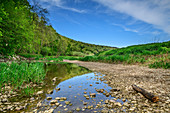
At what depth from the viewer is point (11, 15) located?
476 inches

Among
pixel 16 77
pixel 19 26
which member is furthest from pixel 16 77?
pixel 19 26

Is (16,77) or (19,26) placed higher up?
(19,26)

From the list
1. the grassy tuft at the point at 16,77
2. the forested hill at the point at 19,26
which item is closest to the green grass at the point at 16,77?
the grassy tuft at the point at 16,77

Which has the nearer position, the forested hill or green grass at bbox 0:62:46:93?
green grass at bbox 0:62:46:93

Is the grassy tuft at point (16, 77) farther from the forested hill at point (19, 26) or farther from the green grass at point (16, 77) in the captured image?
the forested hill at point (19, 26)

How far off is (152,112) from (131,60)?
40.6 feet

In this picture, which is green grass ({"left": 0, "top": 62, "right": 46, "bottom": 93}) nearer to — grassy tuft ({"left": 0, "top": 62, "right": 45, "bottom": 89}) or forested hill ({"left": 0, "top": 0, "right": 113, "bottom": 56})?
grassy tuft ({"left": 0, "top": 62, "right": 45, "bottom": 89})

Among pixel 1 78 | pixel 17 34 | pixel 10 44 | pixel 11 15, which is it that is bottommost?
pixel 1 78

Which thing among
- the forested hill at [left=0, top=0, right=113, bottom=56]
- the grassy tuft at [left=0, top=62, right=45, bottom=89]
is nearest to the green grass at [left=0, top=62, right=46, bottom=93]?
the grassy tuft at [left=0, top=62, right=45, bottom=89]

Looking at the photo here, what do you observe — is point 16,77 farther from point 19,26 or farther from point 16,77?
point 19,26

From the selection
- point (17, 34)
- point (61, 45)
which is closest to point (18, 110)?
point (17, 34)

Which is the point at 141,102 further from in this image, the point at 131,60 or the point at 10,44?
the point at 10,44

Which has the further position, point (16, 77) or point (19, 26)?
point (19, 26)

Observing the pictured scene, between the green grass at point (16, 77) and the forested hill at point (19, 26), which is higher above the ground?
the forested hill at point (19, 26)
